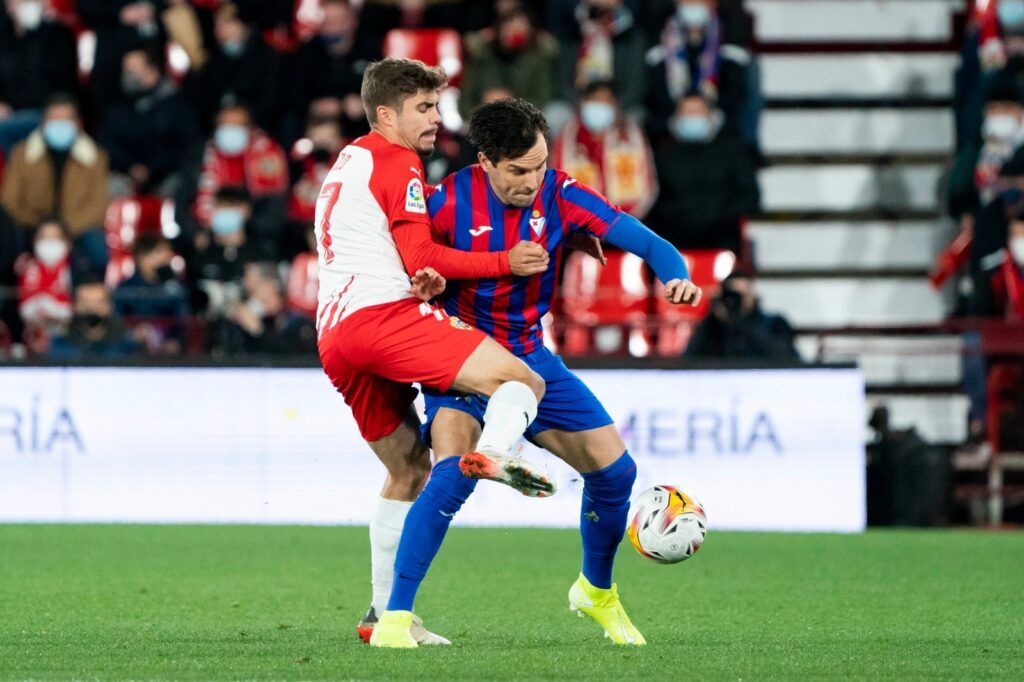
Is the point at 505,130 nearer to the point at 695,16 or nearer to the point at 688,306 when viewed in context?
the point at 688,306

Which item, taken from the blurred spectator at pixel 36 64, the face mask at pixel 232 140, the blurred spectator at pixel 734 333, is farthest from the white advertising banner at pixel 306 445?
the blurred spectator at pixel 36 64

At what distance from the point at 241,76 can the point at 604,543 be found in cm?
1014

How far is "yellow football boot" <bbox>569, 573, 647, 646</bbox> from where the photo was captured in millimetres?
6492

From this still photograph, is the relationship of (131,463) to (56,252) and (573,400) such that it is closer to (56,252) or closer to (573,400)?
(56,252)

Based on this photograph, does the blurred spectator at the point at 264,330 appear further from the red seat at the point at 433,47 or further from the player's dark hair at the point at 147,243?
the red seat at the point at 433,47

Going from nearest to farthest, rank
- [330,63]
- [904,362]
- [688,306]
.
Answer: [688,306], [904,362], [330,63]

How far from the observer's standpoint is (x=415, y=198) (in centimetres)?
608

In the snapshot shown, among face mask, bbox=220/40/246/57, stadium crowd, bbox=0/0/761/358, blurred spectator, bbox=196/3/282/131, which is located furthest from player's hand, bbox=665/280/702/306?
face mask, bbox=220/40/246/57

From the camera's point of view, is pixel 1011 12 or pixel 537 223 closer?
pixel 537 223

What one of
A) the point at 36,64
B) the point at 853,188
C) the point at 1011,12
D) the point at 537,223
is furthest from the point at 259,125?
the point at 537,223

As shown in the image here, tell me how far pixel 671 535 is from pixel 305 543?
5.36m

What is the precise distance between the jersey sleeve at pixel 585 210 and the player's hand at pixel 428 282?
61cm

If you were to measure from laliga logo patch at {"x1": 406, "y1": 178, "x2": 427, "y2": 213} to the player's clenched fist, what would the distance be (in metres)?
0.34

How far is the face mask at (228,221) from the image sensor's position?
14.4 metres
